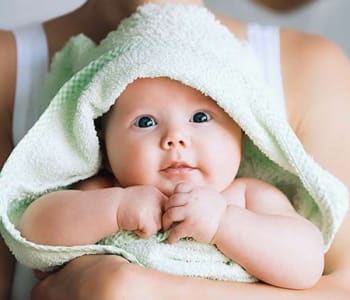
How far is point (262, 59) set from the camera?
51.6 inches

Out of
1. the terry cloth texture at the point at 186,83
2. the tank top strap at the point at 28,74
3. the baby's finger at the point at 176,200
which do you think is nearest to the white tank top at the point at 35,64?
the tank top strap at the point at 28,74

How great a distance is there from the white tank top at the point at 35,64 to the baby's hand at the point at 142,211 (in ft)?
1.18

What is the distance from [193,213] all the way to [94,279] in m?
0.14

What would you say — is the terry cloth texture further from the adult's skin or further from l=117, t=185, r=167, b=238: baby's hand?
the adult's skin

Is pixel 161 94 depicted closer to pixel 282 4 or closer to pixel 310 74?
pixel 310 74

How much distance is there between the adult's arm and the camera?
3.82ft

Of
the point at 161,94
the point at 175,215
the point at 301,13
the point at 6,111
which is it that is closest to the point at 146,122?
the point at 161,94

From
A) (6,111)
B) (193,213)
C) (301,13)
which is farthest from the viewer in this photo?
(301,13)

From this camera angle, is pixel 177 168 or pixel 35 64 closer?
pixel 177 168

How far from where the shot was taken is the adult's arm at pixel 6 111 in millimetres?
1165

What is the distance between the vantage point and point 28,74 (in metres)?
1.30

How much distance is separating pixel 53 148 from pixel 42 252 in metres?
0.16

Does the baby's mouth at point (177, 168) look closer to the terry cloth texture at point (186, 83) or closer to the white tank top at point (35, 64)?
the terry cloth texture at point (186, 83)

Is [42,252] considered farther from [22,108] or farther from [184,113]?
[22,108]
